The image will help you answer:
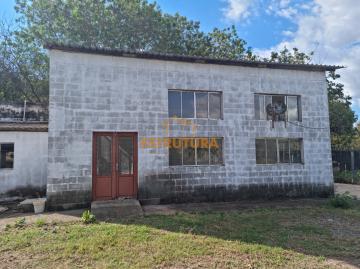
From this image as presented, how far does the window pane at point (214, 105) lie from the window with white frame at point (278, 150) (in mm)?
1938

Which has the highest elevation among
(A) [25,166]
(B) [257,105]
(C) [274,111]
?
(B) [257,105]

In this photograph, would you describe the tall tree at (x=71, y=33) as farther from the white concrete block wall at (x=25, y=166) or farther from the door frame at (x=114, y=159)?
the door frame at (x=114, y=159)

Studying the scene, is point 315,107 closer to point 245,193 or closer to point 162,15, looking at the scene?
point 245,193

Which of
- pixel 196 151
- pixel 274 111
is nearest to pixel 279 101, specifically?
pixel 274 111

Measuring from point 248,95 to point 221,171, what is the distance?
317 centimetres

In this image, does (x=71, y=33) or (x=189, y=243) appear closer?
→ (x=189, y=243)

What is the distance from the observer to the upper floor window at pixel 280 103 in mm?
11219

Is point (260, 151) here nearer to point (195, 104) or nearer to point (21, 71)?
point (195, 104)

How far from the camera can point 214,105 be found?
425 inches

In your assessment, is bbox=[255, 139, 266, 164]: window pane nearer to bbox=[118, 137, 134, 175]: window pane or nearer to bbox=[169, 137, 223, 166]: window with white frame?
bbox=[169, 137, 223, 166]: window with white frame

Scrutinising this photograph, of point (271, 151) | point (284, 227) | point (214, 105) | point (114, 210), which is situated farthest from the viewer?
point (271, 151)

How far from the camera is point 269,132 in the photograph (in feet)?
36.4

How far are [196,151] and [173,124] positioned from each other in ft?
4.34

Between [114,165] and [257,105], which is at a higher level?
[257,105]
